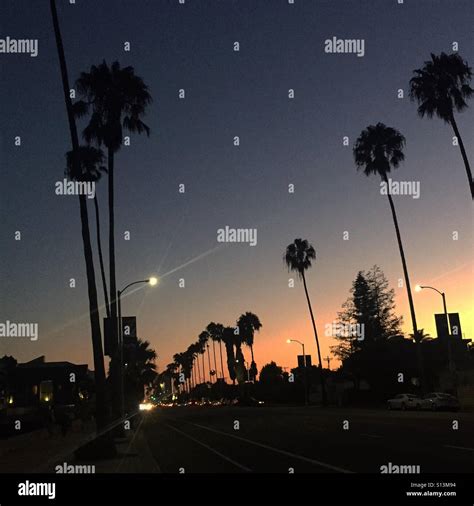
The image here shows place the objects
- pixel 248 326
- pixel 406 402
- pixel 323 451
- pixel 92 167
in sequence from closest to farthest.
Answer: pixel 323 451 < pixel 92 167 < pixel 406 402 < pixel 248 326

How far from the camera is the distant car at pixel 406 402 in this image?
49844 millimetres

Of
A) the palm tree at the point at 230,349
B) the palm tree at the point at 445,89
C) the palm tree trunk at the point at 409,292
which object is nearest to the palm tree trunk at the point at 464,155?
the palm tree at the point at 445,89

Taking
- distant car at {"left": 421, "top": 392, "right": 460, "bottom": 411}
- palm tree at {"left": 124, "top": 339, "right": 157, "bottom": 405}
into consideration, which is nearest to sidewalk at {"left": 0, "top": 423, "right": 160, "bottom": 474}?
palm tree at {"left": 124, "top": 339, "right": 157, "bottom": 405}

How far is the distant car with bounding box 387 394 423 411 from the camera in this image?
49844 mm

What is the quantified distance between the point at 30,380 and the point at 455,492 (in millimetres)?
91515

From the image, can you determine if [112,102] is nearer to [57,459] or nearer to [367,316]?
[57,459]

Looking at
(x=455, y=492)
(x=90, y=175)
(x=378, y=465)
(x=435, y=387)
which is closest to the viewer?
(x=455, y=492)

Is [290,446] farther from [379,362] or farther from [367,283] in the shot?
[367,283]

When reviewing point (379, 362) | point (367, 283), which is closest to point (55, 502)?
point (379, 362)

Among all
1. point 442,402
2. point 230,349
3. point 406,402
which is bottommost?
point 406,402

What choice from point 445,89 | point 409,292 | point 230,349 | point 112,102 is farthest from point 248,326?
point 112,102

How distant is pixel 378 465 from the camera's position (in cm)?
1462

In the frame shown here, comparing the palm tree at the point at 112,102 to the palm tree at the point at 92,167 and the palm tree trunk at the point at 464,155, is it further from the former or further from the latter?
the palm tree trunk at the point at 464,155

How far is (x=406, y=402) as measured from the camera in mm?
51219
